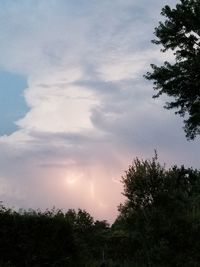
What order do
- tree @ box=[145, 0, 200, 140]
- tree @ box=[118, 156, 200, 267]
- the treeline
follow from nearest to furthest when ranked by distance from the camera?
the treeline → tree @ box=[118, 156, 200, 267] → tree @ box=[145, 0, 200, 140]

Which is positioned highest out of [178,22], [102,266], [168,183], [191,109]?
[178,22]

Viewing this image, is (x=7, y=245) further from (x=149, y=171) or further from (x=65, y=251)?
(x=149, y=171)

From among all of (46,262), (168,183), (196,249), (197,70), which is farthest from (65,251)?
(197,70)

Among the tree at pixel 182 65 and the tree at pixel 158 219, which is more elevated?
the tree at pixel 182 65

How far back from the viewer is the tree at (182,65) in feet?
187

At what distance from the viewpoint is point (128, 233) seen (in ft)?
123

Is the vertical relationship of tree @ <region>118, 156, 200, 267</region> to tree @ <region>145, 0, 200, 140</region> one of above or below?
below

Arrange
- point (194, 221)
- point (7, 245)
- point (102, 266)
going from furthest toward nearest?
point (194, 221)
point (102, 266)
point (7, 245)

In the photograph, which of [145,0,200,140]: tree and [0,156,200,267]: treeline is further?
[145,0,200,140]: tree

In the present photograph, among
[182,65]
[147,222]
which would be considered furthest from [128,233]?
[182,65]

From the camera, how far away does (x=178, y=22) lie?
58.0m

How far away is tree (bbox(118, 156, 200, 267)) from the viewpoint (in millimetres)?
32750

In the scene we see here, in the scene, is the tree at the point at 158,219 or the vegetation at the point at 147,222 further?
the tree at the point at 158,219

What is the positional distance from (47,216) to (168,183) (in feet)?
61.4
